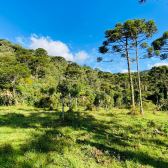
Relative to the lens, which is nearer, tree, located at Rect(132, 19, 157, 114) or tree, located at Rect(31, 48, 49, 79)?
tree, located at Rect(132, 19, 157, 114)

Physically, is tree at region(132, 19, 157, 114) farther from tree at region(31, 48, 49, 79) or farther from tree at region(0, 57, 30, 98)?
tree at region(31, 48, 49, 79)

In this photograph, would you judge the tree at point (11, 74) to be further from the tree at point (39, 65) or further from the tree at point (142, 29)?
the tree at point (142, 29)

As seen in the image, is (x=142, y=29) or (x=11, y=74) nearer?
(x=142, y=29)

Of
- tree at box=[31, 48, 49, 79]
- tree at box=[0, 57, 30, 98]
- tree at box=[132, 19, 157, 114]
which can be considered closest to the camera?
tree at box=[132, 19, 157, 114]

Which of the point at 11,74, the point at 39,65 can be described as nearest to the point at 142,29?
the point at 11,74

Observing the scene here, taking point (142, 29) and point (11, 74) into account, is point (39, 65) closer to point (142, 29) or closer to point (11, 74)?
point (11, 74)

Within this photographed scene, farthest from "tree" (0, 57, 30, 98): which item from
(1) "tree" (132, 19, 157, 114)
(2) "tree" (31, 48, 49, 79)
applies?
(1) "tree" (132, 19, 157, 114)

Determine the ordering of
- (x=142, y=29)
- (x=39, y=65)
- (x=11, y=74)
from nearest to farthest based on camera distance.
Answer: (x=142, y=29) → (x=11, y=74) → (x=39, y=65)

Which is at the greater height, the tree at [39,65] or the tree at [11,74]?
the tree at [39,65]

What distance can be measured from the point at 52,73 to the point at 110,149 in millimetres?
38821

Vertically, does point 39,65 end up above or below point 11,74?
above

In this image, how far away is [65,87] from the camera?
7727 mm

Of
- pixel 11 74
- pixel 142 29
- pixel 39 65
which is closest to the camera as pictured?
pixel 142 29

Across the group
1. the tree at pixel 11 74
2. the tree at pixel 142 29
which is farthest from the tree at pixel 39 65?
the tree at pixel 142 29
